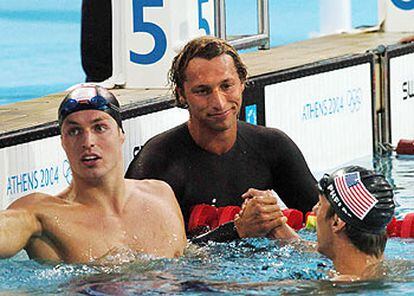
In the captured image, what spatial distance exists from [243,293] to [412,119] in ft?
16.4

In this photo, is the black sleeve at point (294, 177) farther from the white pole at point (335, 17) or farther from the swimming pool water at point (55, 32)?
the swimming pool water at point (55, 32)

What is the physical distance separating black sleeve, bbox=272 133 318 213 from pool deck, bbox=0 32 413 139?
3.55 ft

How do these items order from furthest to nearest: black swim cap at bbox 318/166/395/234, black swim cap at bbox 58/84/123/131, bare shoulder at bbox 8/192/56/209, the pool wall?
the pool wall
black swim cap at bbox 58/84/123/131
bare shoulder at bbox 8/192/56/209
black swim cap at bbox 318/166/395/234

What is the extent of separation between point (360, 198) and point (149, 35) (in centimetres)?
310

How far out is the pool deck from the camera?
6.32 meters

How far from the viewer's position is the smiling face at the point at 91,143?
4672 millimetres

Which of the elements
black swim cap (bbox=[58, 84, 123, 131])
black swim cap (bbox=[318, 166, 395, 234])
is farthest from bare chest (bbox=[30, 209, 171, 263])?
black swim cap (bbox=[318, 166, 395, 234])

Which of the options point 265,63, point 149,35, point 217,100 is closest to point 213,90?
point 217,100

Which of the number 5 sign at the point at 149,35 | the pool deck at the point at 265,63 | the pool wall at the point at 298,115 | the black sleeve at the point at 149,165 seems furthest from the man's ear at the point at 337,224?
the number 5 sign at the point at 149,35

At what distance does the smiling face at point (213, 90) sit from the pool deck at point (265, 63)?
0.81 m

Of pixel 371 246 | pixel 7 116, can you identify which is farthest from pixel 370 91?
pixel 371 246

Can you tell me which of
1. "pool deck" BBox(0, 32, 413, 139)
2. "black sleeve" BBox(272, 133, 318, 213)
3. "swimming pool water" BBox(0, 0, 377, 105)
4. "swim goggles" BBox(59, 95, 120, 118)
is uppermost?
"swim goggles" BBox(59, 95, 120, 118)

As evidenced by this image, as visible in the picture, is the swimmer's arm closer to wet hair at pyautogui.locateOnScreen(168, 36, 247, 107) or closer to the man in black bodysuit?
the man in black bodysuit

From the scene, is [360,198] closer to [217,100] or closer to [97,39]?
[217,100]
